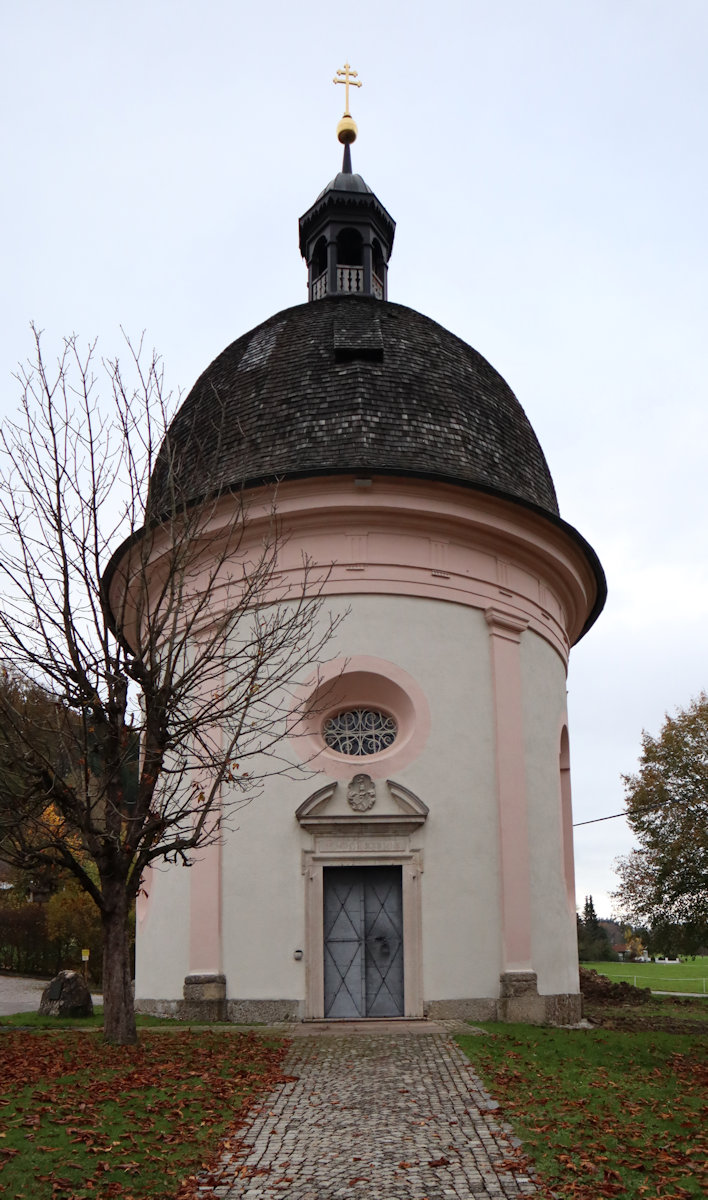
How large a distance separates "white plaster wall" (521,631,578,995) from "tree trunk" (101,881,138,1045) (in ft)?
20.8

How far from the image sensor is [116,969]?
11.3 meters

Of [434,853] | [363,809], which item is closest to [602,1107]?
[434,853]

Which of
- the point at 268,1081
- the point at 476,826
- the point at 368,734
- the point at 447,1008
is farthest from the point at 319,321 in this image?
the point at 268,1081

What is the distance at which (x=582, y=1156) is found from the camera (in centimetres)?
721

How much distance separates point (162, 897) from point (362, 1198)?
1042 cm

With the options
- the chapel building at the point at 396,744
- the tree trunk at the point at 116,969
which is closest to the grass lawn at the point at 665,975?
the chapel building at the point at 396,744

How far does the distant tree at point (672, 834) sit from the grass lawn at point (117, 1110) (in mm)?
23227

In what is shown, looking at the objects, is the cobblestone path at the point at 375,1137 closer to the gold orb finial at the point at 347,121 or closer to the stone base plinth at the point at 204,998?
the stone base plinth at the point at 204,998

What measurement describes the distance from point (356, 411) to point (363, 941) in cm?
745

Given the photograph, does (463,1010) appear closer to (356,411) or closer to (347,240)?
(356,411)

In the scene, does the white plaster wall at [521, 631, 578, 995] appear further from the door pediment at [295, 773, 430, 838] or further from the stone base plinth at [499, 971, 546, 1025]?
the door pediment at [295, 773, 430, 838]

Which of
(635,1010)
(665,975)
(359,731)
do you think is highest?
(359,731)

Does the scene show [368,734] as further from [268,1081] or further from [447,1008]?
[268,1081]

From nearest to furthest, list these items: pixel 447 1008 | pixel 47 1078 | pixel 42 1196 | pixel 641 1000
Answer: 1. pixel 42 1196
2. pixel 47 1078
3. pixel 447 1008
4. pixel 641 1000
